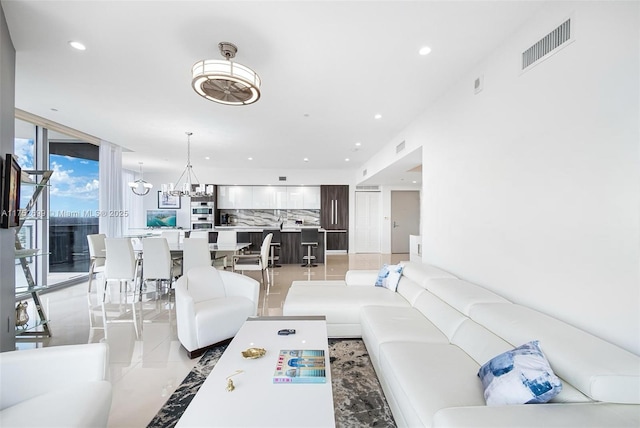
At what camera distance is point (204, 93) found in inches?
98.0

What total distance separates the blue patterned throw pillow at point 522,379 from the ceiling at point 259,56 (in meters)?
2.26

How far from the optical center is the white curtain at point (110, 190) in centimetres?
575

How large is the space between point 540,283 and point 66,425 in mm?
2861

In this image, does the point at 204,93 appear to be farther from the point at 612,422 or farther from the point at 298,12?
the point at 612,422

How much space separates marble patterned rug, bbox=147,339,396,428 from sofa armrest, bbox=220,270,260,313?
58cm

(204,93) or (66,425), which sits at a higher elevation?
(204,93)

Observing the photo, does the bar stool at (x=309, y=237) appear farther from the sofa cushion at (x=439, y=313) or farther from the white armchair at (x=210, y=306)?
the sofa cushion at (x=439, y=313)

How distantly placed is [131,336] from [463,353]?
3399 mm

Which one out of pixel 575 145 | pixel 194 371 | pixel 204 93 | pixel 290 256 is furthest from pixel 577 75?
pixel 290 256

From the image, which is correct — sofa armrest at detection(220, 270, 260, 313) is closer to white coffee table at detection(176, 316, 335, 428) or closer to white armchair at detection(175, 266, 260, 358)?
white armchair at detection(175, 266, 260, 358)

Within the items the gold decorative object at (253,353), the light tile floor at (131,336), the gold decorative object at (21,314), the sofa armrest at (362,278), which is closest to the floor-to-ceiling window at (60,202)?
the light tile floor at (131,336)

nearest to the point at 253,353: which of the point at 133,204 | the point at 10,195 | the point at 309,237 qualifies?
the point at 10,195

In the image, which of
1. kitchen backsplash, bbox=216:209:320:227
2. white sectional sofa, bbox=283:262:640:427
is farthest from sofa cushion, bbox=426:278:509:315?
kitchen backsplash, bbox=216:209:320:227

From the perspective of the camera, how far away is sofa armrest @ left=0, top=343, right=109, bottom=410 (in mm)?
1381
